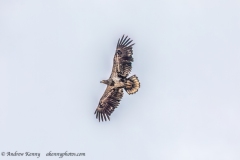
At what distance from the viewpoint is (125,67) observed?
5488 centimetres

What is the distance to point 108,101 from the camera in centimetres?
5612

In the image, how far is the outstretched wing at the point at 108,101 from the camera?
55625 millimetres

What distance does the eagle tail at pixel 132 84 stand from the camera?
180ft

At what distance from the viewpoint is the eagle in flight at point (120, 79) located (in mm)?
54812

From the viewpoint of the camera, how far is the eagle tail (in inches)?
2163

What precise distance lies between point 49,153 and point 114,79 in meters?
7.45

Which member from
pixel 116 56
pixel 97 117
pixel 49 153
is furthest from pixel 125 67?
pixel 49 153

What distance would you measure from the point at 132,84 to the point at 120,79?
100 centimetres

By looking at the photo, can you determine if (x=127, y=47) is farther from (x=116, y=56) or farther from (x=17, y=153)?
(x=17, y=153)

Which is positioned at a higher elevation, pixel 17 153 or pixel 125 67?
pixel 125 67

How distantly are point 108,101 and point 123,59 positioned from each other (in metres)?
3.69

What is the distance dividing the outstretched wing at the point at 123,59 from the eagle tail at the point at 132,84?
54 centimetres

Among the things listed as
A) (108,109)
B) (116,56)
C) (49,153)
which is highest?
(116,56)

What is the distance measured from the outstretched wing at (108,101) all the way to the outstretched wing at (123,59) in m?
1.68
